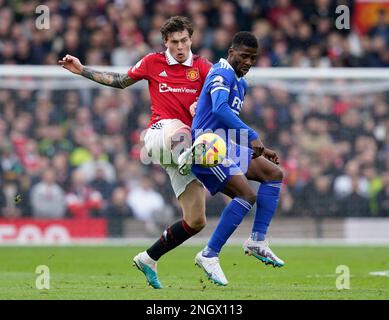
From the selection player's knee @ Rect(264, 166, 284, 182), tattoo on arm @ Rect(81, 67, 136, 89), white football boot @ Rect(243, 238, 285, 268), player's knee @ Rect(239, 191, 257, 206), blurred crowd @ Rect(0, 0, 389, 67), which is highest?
blurred crowd @ Rect(0, 0, 389, 67)

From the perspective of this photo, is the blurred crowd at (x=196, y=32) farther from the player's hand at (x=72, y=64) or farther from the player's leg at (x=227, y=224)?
the player's leg at (x=227, y=224)

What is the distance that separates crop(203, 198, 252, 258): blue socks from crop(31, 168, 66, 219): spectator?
8775 millimetres

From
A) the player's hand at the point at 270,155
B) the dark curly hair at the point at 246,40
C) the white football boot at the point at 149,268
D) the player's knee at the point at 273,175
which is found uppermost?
the dark curly hair at the point at 246,40

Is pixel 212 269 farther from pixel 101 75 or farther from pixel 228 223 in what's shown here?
pixel 101 75

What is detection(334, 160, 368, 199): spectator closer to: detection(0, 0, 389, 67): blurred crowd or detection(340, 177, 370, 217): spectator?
detection(340, 177, 370, 217): spectator

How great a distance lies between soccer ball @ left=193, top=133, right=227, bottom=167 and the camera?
30.8 ft

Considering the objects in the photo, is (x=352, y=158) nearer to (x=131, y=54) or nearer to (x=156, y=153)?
(x=131, y=54)

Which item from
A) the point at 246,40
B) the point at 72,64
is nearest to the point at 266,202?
the point at 246,40

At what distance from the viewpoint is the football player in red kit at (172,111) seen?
9.65m

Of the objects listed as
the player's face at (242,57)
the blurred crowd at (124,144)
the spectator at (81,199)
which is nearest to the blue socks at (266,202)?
the player's face at (242,57)

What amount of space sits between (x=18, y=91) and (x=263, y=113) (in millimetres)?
4530

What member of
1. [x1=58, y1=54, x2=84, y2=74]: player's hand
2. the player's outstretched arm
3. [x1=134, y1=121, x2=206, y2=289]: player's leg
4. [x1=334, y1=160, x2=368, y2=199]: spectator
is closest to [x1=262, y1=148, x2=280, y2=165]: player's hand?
[x1=134, y1=121, x2=206, y2=289]: player's leg

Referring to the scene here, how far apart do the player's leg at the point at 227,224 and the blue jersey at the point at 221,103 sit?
0.47m

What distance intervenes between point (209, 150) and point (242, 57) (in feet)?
3.05
